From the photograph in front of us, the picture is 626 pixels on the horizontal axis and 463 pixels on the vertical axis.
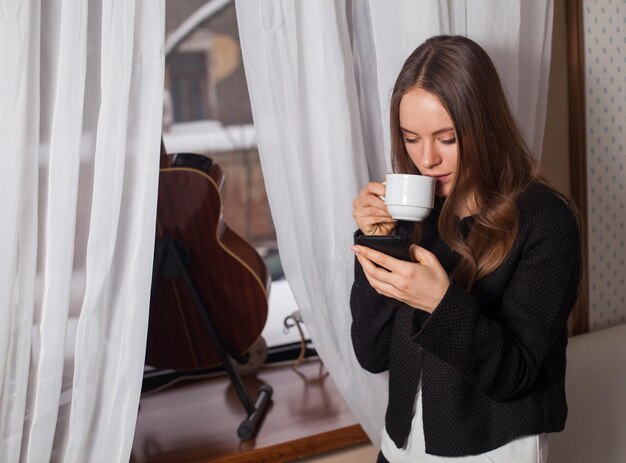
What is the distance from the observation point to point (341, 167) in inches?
55.0

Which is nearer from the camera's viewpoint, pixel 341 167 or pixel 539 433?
pixel 539 433

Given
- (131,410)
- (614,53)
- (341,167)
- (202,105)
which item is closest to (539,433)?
(341,167)

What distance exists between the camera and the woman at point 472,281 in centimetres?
102

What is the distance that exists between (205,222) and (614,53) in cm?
114

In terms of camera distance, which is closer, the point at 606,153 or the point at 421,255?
the point at 421,255

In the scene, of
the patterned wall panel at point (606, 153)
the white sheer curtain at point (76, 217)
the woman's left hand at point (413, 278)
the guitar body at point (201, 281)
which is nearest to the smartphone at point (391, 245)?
the woman's left hand at point (413, 278)

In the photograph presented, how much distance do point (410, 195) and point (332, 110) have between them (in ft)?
1.26

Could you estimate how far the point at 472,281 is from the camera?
3.70ft

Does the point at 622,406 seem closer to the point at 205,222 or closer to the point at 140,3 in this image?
the point at 205,222

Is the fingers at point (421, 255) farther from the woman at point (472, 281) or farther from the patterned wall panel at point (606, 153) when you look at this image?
the patterned wall panel at point (606, 153)

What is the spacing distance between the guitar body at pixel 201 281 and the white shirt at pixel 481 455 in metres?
0.62

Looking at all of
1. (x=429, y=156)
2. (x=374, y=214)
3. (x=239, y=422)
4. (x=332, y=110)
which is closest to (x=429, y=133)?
(x=429, y=156)

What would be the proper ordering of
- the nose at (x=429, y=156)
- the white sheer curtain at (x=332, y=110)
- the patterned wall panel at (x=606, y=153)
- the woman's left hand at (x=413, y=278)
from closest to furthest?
the woman's left hand at (x=413, y=278), the nose at (x=429, y=156), the white sheer curtain at (x=332, y=110), the patterned wall panel at (x=606, y=153)

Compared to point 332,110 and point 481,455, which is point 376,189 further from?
point 481,455
